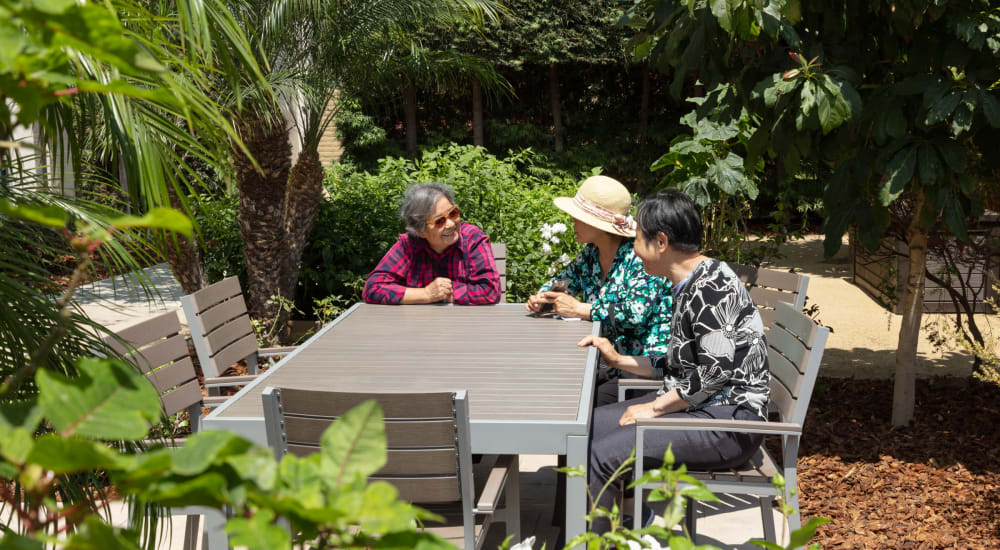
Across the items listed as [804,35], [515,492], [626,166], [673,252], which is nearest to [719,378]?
[673,252]

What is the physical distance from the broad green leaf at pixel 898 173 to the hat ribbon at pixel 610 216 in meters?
1.06

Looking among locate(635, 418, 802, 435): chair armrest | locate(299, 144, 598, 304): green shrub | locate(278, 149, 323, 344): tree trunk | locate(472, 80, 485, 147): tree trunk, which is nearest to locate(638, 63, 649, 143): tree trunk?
locate(472, 80, 485, 147): tree trunk

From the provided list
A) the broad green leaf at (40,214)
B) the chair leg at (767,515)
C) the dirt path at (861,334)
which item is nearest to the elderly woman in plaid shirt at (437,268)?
the chair leg at (767,515)

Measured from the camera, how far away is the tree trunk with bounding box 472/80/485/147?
15727mm

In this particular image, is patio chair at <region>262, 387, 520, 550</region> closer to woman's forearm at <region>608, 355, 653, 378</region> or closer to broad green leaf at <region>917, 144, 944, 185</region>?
woman's forearm at <region>608, 355, 653, 378</region>

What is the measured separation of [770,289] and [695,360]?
1.31 metres

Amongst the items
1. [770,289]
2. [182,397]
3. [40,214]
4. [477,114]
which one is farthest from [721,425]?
[477,114]

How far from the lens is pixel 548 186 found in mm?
7562

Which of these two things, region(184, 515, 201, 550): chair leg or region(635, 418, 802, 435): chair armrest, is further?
region(184, 515, 201, 550): chair leg

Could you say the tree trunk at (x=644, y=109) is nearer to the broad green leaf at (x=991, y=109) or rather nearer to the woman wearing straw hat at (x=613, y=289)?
the woman wearing straw hat at (x=613, y=289)

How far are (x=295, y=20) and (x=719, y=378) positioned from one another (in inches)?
172

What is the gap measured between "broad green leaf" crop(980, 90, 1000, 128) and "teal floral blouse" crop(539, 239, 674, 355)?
1376mm

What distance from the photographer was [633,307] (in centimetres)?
372

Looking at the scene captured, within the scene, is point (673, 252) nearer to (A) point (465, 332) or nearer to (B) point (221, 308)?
(A) point (465, 332)
